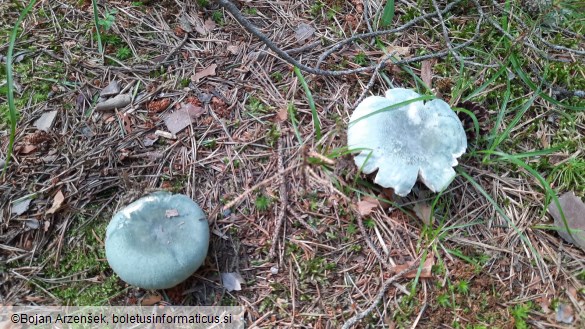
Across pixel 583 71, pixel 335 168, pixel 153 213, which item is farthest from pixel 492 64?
pixel 153 213

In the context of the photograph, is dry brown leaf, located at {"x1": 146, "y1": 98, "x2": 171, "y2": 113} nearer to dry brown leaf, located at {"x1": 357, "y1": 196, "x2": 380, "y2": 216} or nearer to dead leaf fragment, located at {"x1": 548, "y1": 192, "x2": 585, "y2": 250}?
dry brown leaf, located at {"x1": 357, "y1": 196, "x2": 380, "y2": 216}

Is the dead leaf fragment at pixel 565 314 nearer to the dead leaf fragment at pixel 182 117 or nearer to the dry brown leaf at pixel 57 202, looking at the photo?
the dead leaf fragment at pixel 182 117

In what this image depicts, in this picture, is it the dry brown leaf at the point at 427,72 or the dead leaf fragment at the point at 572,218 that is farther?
the dry brown leaf at the point at 427,72

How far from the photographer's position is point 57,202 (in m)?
2.11

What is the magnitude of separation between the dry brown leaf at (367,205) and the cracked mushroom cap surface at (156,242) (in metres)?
0.81

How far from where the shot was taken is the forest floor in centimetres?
204

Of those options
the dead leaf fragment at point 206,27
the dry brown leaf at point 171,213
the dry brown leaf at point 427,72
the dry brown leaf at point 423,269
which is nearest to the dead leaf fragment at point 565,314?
the dry brown leaf at point 423,269

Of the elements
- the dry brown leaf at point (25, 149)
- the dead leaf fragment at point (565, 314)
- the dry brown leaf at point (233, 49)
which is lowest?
the dead leaf fragment at point (565, 314)

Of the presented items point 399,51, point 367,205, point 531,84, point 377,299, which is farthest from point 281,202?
point 531,84

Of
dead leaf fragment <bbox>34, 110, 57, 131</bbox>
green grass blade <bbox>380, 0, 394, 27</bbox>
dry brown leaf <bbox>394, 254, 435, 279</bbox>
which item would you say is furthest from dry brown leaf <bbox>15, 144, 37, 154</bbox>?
green grass blade <bbox>380, 0, 394, 27</bbox>

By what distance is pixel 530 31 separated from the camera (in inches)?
105

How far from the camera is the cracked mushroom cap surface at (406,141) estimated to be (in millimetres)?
2125

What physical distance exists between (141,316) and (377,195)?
52.6 inches

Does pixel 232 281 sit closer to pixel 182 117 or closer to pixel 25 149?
pixel 182 117
